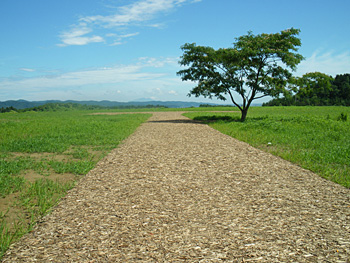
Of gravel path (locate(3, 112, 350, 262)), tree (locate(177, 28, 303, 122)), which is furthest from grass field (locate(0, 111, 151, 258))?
tree (locate(177, 28, 303, 122))

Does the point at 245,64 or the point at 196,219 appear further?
the point at 245,64

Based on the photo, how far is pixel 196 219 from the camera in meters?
5.17

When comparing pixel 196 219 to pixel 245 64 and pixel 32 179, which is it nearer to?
pixel 32 179

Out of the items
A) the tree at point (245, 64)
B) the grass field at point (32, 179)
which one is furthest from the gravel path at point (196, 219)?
the tree at point (245, 64)

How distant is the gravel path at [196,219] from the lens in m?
4.02

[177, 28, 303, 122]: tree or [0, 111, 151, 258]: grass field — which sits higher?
[177, 28, 303, 122]: tree

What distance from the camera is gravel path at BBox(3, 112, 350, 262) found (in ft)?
13.2

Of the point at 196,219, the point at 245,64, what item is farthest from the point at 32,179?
the point at 245,64

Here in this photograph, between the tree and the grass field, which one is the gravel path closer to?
the grass field

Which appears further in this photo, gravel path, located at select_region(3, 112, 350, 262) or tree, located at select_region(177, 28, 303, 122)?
tree, located at select_region(177, 28, 303, 122)

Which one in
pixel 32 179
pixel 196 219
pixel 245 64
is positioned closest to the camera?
pixel 196 219

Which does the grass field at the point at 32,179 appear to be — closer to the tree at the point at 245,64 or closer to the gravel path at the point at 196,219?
the gravel path at the point at 196,219

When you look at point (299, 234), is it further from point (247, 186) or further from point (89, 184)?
point (89, 184)

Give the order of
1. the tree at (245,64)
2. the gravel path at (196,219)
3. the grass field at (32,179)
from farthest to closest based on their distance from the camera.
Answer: the tree at (245,64) → the grass field at (32,179) → the gravel path at (196,219)
